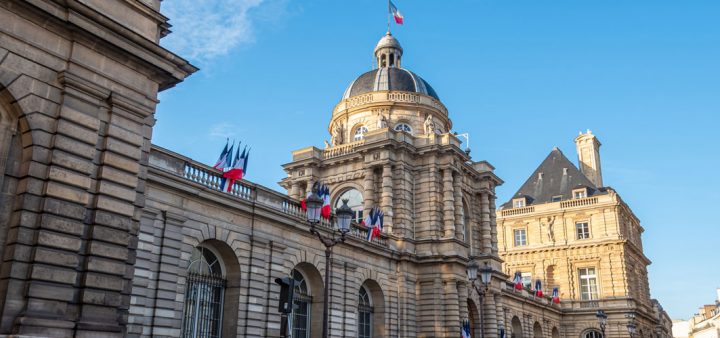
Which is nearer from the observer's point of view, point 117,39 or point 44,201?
point 44,201

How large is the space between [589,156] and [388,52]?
Result: 30504 millimetres

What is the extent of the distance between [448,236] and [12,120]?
24492 mm

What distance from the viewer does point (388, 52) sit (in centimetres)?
4397

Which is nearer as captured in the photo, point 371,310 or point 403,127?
point 371,310

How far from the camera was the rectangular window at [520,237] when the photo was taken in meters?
57.6

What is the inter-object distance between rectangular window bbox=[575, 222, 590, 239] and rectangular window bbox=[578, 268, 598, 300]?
110 inches

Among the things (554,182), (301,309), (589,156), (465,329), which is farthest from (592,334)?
(301,309)

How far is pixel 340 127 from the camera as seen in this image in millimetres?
40969

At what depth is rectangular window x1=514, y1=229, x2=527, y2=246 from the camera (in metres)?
57.6

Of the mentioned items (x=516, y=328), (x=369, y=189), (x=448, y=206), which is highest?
(x=369, y=189)

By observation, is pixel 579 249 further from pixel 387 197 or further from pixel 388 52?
pixel 387 197

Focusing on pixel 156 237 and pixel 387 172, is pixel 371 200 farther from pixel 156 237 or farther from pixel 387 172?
pixel 156 237

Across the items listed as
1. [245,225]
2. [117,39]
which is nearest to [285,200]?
[245,225]

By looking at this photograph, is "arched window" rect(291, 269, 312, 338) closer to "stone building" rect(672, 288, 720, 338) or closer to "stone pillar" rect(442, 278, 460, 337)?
"stone pillar" rect(442, 278, 460, 337)
